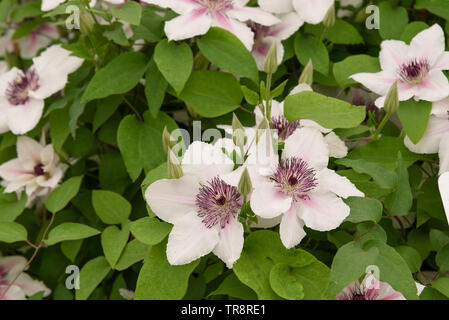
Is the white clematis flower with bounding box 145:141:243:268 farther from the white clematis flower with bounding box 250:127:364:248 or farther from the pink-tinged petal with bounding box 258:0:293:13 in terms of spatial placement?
the pink-tinged petal with bounding box 258:0:293:13

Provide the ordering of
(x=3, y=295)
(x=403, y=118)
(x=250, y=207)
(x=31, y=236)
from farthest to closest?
(x=31, y=236) → (x=3, y=295) → (x=403, y=118) → (x=250, y=207)

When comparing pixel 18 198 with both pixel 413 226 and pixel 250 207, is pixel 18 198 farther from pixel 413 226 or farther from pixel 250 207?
pixel 413 226

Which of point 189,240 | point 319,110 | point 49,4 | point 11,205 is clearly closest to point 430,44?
point 319,110

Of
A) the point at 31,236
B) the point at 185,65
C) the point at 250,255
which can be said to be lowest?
the point at 31,236

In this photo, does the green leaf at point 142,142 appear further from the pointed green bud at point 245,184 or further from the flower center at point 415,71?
the flower center at point 415,71

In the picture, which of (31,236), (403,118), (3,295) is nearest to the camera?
(403,118)

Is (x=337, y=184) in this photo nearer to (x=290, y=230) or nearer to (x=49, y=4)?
(x=290, y=230)

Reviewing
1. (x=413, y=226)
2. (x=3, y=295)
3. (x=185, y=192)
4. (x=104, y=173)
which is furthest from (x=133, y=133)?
(x=413, y=226)

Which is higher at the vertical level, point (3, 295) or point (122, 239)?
point (122, 239)
